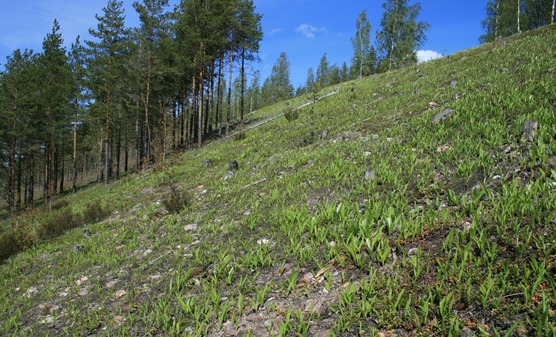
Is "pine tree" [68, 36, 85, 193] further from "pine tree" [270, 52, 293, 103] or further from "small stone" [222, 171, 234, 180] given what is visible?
"pine tree" [270, 52, 293, 103]

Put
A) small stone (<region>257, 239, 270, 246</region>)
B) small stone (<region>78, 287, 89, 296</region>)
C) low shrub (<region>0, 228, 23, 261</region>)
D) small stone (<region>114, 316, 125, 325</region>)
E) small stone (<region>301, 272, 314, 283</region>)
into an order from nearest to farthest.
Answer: small stone (<region>301, 272, 314, 283</region>), small stone (<region>114, 316, 125, 325</region>), small stone (<region>257, 239, 270, 246</region>), small stone (<region>78, 287, 89, 296</region>), low shrub (<region>0, 228, 23, 261</region>)

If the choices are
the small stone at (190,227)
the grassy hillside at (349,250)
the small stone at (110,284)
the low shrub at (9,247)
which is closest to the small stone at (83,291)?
the grassy hillside at (349,250)

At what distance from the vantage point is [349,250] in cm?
375

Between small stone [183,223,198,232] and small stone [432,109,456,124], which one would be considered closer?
small stone [183,223,198,232]

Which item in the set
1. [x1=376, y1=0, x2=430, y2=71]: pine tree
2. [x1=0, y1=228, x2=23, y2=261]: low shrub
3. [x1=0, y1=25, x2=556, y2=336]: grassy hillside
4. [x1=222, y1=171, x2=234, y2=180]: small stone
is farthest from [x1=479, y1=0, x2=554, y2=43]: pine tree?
[x1=0, y1=228, x2=23, y2=261]: low shrub

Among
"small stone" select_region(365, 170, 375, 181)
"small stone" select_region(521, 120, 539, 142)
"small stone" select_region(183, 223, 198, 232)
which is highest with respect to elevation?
"small stone" select_region(521, 120, 539, 142)

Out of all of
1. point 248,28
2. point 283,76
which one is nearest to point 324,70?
point 283,76

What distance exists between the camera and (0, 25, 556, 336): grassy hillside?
9.14 ft

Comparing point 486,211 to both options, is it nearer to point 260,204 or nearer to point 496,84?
point 260,204

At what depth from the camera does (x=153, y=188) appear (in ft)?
42.5

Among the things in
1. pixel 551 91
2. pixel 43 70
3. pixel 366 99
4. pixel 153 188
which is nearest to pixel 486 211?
pixel 551 91

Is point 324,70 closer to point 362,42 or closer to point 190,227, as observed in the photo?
point 362,42

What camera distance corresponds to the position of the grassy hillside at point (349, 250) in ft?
9.14

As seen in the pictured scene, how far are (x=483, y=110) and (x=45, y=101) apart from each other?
36044mm
